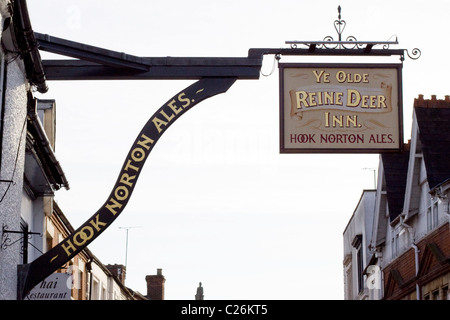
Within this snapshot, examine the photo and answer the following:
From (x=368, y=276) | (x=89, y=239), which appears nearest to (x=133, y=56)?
(x=89, y=239)

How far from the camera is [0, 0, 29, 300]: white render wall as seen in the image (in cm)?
1155

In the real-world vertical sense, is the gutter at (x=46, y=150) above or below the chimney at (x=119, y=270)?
below

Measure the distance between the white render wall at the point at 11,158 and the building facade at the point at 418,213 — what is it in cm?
1401

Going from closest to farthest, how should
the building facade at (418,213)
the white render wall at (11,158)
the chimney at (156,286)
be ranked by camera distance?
1. the white render wall at (11,158)
2. the building facade at (418,213)
3. the chimney at (156,286)

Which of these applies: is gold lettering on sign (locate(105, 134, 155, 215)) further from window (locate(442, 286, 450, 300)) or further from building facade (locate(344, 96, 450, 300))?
window (locate(442, 286, 450, 300))

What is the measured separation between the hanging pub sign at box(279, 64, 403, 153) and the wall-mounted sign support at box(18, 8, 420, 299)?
2.1 inches

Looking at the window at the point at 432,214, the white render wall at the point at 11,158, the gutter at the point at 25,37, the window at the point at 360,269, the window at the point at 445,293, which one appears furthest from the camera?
the window at the point at 360,269

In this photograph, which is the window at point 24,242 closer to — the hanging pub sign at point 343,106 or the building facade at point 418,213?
the hanging pub sign at point 343,106

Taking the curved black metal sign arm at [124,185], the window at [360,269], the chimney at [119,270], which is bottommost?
the curved black metal sign arm at [124,185]

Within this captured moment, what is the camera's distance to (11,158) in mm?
11938

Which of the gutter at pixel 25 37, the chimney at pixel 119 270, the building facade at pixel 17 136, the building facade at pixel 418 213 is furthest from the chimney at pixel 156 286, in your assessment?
the gutter at pixel 25 37

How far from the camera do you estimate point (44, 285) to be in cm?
1795

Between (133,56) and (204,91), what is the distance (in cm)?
85

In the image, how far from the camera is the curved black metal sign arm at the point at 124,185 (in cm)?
1088
